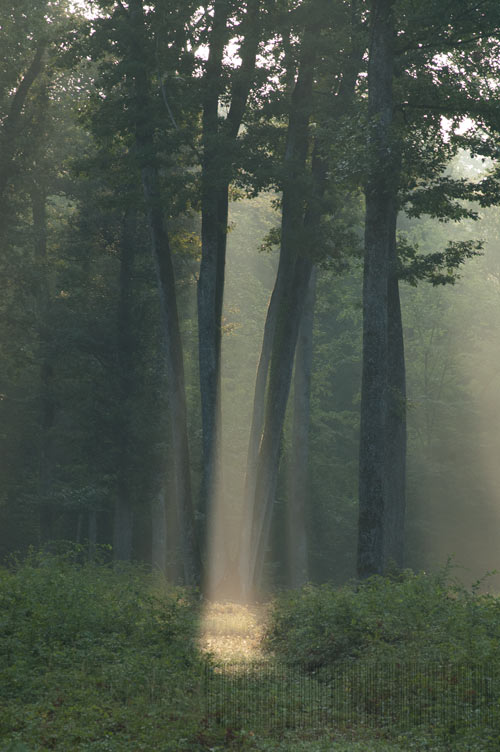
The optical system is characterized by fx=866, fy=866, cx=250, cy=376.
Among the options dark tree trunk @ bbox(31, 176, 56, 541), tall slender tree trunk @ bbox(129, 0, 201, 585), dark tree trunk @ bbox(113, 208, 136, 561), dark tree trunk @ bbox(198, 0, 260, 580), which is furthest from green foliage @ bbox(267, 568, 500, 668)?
dark tree trunk @ bbox(31, 176, 56, 541)

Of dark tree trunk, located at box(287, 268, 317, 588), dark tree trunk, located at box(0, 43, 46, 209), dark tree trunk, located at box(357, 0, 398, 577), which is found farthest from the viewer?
dark tree trunk, located at box(287, 268, 317, 588)

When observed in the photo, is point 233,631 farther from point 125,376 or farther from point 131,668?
point 125,376

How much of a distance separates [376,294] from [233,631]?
6.77m

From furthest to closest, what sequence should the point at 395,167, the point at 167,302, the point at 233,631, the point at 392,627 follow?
the point at 167,302 < the point at 395,167 < the point at 233,631 < the point at 392,627

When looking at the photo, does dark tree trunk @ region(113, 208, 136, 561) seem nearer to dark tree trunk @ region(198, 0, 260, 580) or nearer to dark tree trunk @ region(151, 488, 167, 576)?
dark tree trunk @ region(151, 488, 167, 576)

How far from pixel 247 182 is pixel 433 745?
13.4 metres

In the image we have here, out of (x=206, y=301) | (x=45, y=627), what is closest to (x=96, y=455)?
(x=206, y=301)

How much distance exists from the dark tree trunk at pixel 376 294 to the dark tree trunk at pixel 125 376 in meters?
13.0

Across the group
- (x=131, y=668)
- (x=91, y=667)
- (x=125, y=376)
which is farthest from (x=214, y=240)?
(x=131, y=668)

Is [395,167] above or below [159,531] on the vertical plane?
above

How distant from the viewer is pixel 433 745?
771 centimetres

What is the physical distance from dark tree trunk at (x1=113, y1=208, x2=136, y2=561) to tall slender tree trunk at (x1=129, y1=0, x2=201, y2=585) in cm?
817

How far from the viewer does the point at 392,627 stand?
36.8 feet

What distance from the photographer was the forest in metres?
12.0
